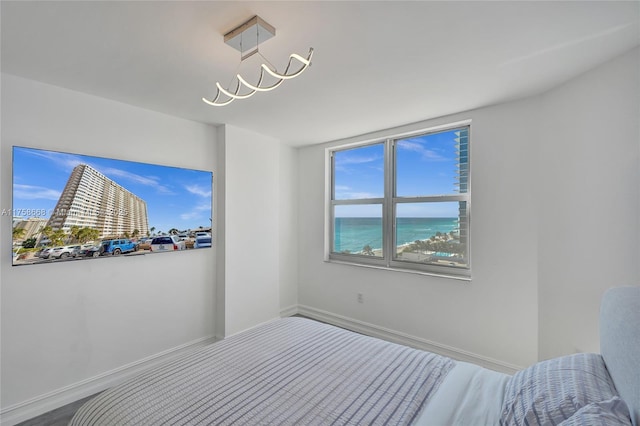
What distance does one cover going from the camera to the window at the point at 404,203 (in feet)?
9.72

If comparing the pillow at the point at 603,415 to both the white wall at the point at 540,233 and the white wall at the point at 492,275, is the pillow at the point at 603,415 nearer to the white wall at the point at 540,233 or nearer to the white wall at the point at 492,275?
the white wall at the point at 540,233

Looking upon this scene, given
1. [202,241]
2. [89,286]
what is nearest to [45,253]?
[89,286]

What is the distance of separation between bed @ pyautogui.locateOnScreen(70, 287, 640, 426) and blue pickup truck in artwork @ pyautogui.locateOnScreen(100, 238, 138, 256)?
1378 mm

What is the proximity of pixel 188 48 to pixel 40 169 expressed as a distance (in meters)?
1.46

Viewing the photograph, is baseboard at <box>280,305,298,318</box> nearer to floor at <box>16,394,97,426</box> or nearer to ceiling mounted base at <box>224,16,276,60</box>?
floor at <box>16,394,97,426</box>

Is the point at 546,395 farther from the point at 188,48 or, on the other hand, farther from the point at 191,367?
the point at 188,48

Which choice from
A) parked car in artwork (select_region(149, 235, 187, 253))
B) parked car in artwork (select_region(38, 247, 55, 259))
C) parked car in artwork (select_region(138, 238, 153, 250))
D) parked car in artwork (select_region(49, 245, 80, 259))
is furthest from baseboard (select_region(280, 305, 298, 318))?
parked car in artwork (select_region(38, 247, 55, 259))

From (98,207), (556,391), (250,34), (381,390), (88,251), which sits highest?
(250,34)

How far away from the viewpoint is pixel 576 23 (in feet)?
4.93

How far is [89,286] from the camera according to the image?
2.32m

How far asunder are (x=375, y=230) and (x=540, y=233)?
1.68m

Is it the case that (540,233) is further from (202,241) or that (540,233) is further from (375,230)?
(202,241)

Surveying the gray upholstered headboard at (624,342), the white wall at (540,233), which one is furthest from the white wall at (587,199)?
the gray upholstered headboard at (624,342)

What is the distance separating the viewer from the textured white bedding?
1.13m
